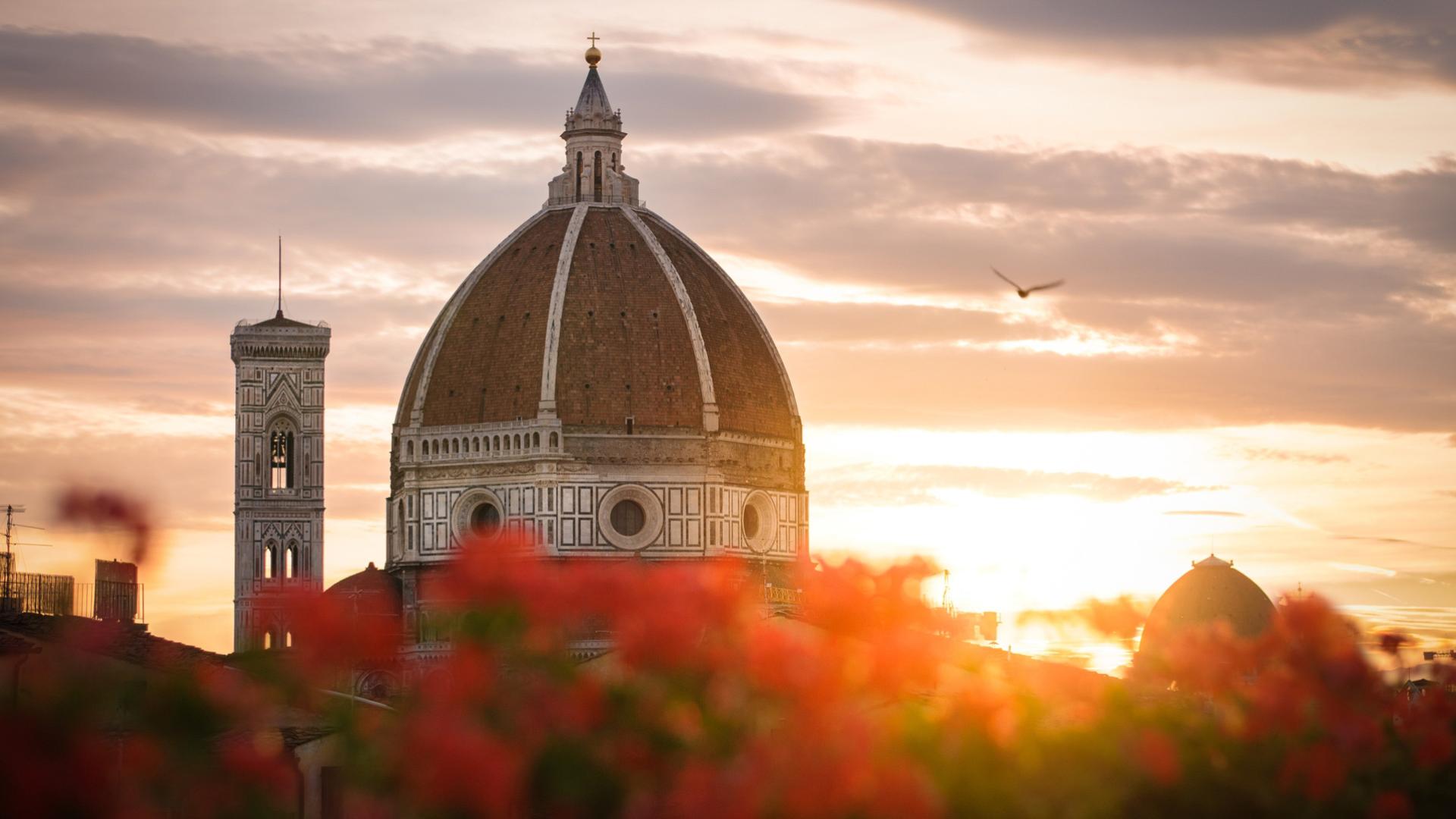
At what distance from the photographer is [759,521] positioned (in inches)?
2781

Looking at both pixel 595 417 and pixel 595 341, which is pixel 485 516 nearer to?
pixel 595 417

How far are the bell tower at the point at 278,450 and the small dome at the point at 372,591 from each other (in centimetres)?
639

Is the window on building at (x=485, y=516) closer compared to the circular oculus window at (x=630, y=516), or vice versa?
the circular oculus window at (x=630, y=516)

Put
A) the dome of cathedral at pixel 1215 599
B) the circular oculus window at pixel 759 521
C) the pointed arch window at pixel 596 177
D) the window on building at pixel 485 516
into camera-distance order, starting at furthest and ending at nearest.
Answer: the dome of cathedral at pixel 1215 599
the pointed arch window at pixel 596 177
the circular oculus window at pixel 759 521
the window on building at pixel 485 516

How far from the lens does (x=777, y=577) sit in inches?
2749

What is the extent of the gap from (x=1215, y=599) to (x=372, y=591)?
92.1ft

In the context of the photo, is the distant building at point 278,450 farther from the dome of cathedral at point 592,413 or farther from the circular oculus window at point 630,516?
the circular oculus window at point 630,516

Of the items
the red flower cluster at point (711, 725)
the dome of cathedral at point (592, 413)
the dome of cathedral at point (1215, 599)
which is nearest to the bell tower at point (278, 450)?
the dome of cathedral at point (592, 413)

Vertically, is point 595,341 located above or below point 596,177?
below

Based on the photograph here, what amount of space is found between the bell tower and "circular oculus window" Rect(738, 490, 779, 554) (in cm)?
1316

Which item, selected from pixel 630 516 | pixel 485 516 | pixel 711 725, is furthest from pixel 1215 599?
pixel 711 725

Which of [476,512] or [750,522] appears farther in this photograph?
[750,522]

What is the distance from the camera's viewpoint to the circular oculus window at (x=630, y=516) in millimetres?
67938

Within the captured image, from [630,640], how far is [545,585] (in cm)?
69
